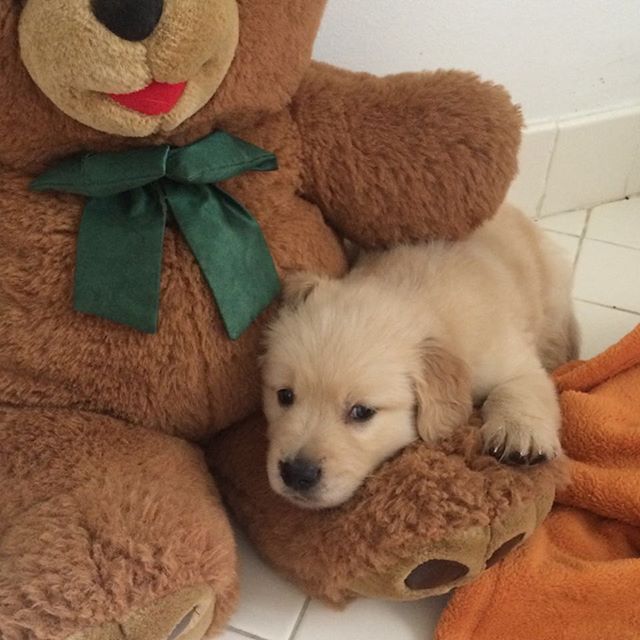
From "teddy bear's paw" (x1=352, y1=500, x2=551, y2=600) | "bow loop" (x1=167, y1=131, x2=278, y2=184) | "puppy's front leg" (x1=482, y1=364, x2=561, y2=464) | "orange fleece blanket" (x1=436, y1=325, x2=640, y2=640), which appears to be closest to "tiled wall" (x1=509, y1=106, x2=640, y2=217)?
"orange fleece blanket" (x1=436, y1=325, x2=640, y2=640)

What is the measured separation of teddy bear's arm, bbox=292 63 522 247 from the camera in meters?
1.14

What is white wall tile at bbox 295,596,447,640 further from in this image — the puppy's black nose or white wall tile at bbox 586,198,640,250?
white wall tile at bbox 586,198,640,250

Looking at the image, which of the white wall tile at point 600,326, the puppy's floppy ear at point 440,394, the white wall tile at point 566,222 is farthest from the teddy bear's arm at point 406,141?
the white wall tile at point 566,222

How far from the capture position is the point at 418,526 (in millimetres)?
965

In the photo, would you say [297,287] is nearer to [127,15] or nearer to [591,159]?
[127,15]

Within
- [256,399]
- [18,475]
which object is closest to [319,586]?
[256,399]

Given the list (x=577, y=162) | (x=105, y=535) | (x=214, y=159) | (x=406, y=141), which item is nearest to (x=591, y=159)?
(x=577, y=162)

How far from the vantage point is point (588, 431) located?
1233 mm

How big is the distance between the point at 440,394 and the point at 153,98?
501mm

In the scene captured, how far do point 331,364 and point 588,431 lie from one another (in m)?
0.43

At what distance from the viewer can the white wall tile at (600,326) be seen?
5.24 ft

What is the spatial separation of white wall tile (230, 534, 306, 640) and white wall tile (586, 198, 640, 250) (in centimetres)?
115

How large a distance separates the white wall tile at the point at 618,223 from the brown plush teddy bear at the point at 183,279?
2.67ft

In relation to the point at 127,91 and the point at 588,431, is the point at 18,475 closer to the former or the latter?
→ the point at 127,91
